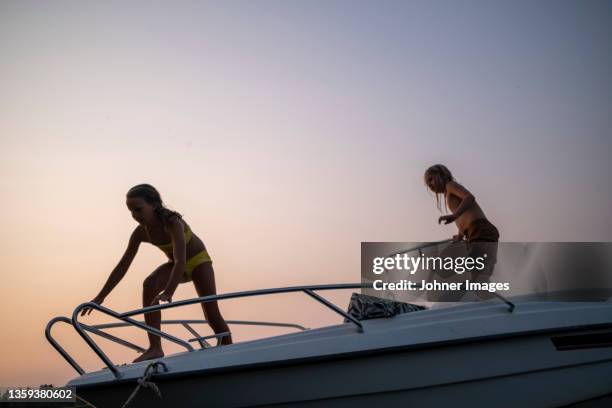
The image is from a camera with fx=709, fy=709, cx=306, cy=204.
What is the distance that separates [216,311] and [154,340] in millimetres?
613

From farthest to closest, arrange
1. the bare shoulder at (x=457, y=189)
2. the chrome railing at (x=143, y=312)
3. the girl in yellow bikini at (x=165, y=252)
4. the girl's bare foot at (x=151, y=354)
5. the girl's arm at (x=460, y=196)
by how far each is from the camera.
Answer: the bare shoulder at (x=457, y=189) < the girl's arm at (x=460, y=196) < the girl in yellow bikini at (x=165, y=252) < the girl's bare foot at (x=151, y=354) < the chrome railing at (x=143, y=312)

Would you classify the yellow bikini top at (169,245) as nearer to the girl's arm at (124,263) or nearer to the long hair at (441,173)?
the girl's arm at (124,263)

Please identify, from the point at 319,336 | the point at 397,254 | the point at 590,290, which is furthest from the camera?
the point at 397,254

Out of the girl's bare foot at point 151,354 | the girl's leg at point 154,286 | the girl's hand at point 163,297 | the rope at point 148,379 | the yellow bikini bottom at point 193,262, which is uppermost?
the yellow bikini bottom at point 193,262

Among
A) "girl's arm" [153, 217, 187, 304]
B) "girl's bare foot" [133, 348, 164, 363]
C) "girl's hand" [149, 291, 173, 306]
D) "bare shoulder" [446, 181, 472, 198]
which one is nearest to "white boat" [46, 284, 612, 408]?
"girl's hand" [149, 291, 173, 306]

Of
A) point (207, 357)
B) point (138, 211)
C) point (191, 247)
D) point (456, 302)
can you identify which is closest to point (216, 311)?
point (191, 247)

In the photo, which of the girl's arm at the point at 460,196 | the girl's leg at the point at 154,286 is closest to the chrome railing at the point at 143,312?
the girl's leg at the point at 154,286

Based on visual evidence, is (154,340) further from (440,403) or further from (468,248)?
(468,248)

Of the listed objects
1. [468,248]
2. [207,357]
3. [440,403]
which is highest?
[468,248]

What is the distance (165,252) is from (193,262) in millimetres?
264

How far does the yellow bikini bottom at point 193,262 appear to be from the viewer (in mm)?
5457

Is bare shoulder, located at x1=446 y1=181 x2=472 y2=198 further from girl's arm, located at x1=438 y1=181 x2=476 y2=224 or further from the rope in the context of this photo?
the rope

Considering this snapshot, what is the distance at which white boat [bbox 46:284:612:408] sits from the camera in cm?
391

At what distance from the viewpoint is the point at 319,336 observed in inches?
166
